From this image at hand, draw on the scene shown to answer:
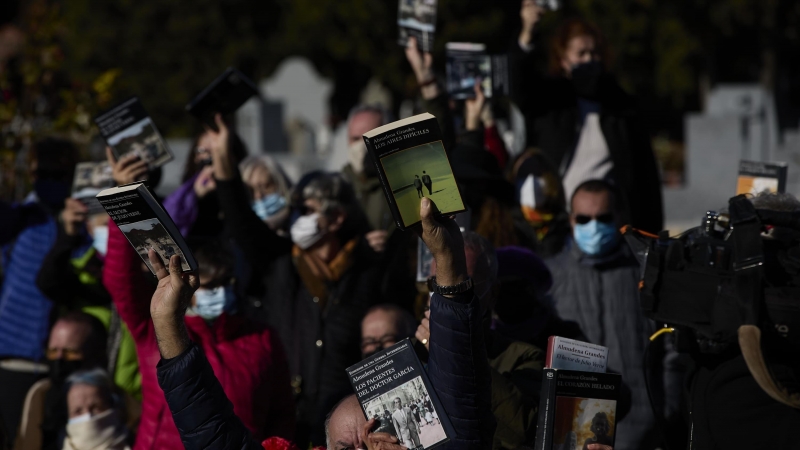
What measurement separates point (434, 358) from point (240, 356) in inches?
52.6

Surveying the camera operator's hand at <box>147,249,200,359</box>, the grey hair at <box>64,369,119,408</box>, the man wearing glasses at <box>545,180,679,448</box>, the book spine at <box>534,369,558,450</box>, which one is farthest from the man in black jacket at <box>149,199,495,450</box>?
the grey hair at <box>64,369,119,408</box>

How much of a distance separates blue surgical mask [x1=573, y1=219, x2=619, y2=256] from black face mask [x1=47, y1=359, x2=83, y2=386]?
8.16 feet

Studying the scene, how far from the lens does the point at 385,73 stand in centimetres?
2834

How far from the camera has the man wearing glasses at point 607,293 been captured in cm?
483

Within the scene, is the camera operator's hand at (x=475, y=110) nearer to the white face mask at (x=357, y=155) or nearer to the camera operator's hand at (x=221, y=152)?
the white face mask at (x=357, y=155)

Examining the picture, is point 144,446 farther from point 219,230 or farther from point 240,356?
point 219,230

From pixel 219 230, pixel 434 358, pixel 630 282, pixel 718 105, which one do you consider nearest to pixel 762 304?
pixel 434 358

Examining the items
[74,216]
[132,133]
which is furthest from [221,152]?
[74,216]

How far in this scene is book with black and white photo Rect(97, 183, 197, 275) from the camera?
317 centimetres

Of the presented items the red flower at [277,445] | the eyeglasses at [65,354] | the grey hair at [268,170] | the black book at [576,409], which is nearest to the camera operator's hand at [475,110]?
the grey hair at [268,170]

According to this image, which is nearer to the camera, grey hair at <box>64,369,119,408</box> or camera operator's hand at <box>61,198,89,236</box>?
grey hair at <box>64,369,119,408</box>

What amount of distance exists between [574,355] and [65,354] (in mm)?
2984

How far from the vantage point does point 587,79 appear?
21.1 feet

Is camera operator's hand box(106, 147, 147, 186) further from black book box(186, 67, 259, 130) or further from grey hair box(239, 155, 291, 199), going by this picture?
grey hair box(239, 155, 291, 199)
